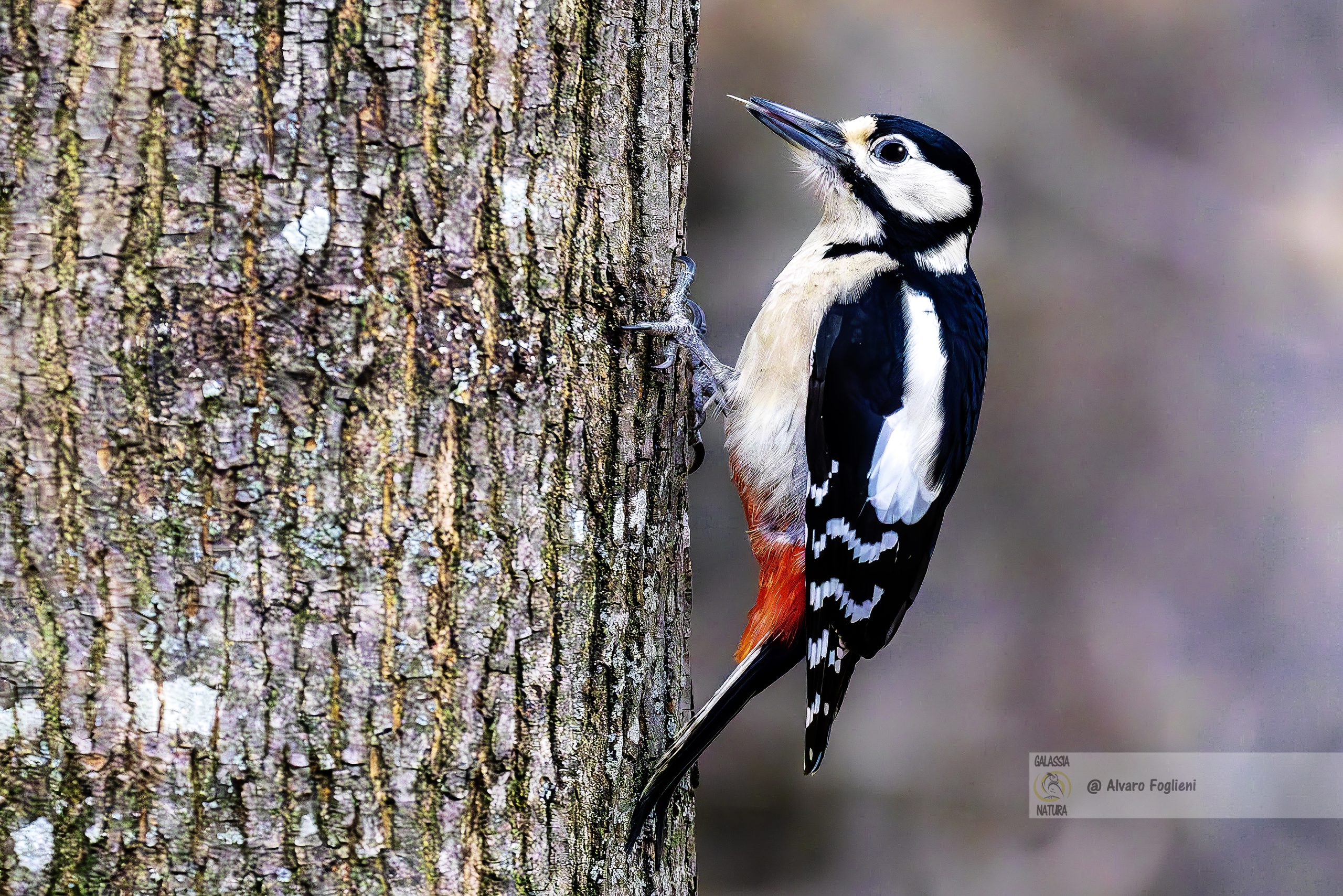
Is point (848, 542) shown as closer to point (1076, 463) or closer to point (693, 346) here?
point (693, 346)

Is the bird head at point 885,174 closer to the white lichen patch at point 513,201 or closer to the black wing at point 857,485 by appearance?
the black wing at point 857,485

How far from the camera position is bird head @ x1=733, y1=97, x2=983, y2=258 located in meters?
2.72

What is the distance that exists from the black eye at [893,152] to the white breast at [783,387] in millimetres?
292

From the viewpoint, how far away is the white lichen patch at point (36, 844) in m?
1.36

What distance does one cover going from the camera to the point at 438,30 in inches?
56.3

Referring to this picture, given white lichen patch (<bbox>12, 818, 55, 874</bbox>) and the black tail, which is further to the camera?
the black tail

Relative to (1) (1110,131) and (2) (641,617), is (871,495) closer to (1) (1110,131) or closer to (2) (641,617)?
(2) (641,617)

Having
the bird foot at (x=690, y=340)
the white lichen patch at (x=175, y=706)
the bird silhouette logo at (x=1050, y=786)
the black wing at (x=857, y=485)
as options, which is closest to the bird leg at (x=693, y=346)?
the bird foot at (x=690, y=340)

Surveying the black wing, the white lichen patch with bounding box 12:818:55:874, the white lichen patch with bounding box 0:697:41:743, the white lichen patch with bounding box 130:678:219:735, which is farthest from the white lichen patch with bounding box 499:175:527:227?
the black wing

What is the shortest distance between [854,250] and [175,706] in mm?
1876

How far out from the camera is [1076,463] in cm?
433

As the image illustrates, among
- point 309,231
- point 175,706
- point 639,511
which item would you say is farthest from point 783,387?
point 175,706

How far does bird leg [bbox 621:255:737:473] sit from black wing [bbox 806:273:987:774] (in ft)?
0.71

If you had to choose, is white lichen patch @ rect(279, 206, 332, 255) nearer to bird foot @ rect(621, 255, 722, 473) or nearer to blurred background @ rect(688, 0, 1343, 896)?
bird foot @ rect(621, 255, 722, 473)
